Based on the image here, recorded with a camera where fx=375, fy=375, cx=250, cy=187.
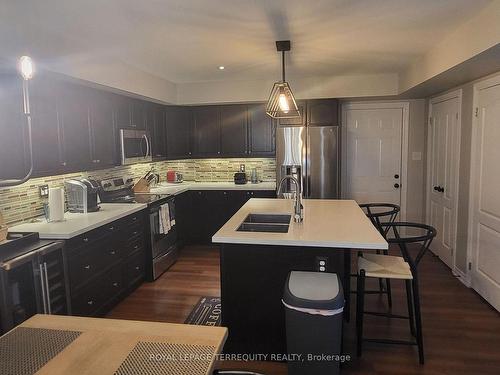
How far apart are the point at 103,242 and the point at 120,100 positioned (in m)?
1.74

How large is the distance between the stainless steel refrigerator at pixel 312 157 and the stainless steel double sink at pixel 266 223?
72.7 inches

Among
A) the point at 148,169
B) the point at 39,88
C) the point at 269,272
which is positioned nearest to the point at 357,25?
the point at 269,272

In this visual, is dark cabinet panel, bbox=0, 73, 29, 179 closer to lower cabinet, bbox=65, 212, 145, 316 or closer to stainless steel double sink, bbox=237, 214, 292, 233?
lower cabinet, bbox=65, 212, 145, 316

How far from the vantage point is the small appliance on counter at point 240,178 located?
554 centimetres

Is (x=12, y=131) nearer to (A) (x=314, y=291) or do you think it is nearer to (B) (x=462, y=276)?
(A) (x=314, y=291)

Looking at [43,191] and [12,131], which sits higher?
[12,131]

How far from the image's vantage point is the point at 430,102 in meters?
5.05

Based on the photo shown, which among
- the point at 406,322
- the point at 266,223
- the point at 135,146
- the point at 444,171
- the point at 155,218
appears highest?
the point at 135,146

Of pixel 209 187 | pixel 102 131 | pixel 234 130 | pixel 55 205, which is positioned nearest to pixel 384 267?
pixel 55 205

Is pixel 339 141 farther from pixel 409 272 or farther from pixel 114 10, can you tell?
pixel 114 10

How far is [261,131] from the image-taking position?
213 inches

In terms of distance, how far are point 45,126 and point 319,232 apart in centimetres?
237

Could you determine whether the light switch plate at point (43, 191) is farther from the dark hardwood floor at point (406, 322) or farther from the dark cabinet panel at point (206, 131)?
the dark cabinet panel at point (206, 131)

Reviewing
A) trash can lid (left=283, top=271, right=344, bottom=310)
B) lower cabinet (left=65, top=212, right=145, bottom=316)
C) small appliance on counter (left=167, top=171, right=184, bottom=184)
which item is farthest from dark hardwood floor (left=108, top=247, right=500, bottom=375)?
small appliance on counter (left=167, top=171, right=184, bottom=184)
